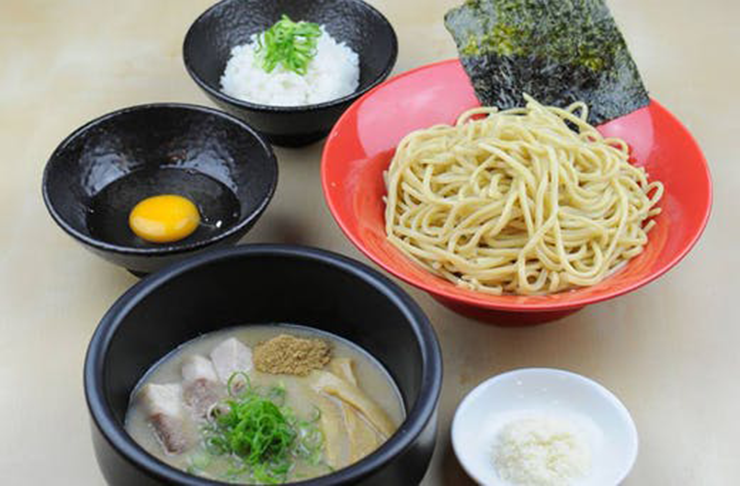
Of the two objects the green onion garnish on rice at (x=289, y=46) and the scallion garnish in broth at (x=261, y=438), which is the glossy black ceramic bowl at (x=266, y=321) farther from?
the green onion garnish on rice at (x=289, y=46)

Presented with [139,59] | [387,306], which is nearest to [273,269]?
[387,306]

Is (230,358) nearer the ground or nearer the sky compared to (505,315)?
nearer the sky

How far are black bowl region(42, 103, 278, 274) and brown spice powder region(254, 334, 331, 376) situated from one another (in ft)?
1.67

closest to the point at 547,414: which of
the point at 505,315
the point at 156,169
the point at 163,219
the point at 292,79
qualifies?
the point at 505,315

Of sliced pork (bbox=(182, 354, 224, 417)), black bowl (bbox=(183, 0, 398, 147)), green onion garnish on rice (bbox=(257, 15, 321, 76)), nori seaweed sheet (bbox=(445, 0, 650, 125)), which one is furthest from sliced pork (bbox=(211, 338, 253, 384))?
green onion garnish on rice (bbox=(257, 15, 321, 76))

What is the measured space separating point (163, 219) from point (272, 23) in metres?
1.16

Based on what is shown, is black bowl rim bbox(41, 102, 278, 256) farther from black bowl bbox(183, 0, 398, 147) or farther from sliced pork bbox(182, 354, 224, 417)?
sliced pork bbox(182, 354, 224, 417)

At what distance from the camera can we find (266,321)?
7.56 feet

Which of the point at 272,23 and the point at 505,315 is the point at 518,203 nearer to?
the point at 505,315

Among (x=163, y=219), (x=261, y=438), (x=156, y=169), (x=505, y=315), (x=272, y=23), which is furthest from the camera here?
(x=272, y=23)

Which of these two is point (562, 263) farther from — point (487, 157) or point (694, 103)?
point (694, 103)

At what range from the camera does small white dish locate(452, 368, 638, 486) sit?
2105 millimetres

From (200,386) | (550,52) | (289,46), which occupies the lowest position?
(200,386)

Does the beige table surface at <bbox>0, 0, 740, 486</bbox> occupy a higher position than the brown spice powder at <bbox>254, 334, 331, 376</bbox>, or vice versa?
the brown spice powder at <bbox>254, 334, 331, 376</bbox>
